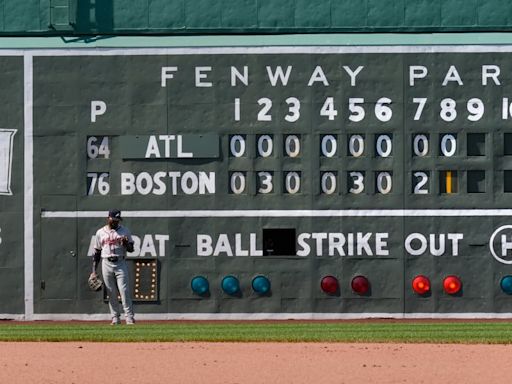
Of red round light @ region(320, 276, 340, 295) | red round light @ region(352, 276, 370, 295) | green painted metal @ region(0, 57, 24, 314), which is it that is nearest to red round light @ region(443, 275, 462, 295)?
red round light @ region(352, 276, 370, 295)

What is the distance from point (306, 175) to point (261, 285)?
1846 millimetres

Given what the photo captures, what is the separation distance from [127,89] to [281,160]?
267 centimetres

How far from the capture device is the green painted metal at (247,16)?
25.8m

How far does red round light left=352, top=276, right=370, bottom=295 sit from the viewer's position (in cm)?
2520

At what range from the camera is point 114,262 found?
24.6 m

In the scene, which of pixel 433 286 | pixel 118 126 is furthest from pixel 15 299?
pixel 433 286

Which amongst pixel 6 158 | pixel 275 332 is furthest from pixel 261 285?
pixel 6 158

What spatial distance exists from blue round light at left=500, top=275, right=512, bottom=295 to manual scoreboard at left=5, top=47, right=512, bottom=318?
2 cm

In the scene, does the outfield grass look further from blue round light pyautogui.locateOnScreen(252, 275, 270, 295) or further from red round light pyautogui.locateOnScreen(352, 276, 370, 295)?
blue round light pyautogui.locateOnScreen(252, 275, 270, 295)
